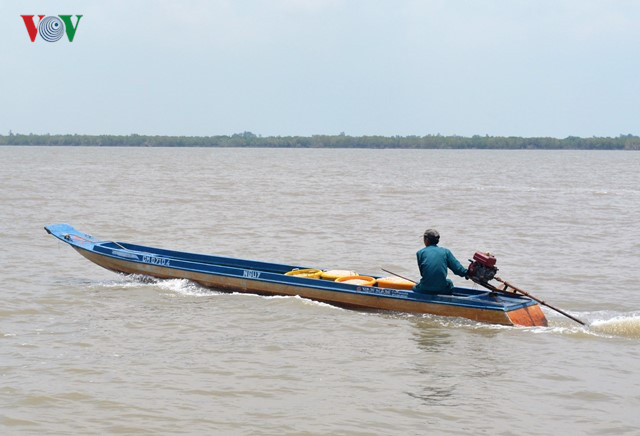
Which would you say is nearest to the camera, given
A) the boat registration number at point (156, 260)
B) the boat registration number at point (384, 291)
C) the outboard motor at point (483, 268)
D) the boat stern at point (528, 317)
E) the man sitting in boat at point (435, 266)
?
the boat stern at point (528, 317)

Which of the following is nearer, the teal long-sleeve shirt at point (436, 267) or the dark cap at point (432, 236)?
the teal long-sleeve shirt at point (436, 267)

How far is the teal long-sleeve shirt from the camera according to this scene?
11.9 m

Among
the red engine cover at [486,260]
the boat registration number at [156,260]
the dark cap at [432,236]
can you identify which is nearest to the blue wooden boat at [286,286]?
the boat registration number at [156,260]

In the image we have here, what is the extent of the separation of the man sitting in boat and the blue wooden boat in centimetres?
15

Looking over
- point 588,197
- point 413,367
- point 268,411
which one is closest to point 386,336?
point 413,367

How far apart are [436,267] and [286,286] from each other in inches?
95.2

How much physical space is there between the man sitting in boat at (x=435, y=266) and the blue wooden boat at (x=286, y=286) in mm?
146

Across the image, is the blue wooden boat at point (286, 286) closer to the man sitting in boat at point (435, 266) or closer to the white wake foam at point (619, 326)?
the man sitting in boat at point (435, 266)

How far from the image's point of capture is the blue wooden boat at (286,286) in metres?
11.7

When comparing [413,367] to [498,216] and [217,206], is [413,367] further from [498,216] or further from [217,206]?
[217,206]

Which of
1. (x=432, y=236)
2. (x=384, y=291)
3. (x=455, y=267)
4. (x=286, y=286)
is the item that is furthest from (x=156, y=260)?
(x=455, y=267)

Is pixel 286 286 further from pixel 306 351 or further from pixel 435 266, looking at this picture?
pixel 306 351

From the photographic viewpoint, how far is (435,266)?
39.0 ft

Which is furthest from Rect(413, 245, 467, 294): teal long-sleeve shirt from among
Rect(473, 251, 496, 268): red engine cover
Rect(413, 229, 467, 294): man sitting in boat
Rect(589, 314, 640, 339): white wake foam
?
Rect(589, 314, 640, 339): white wake foam
